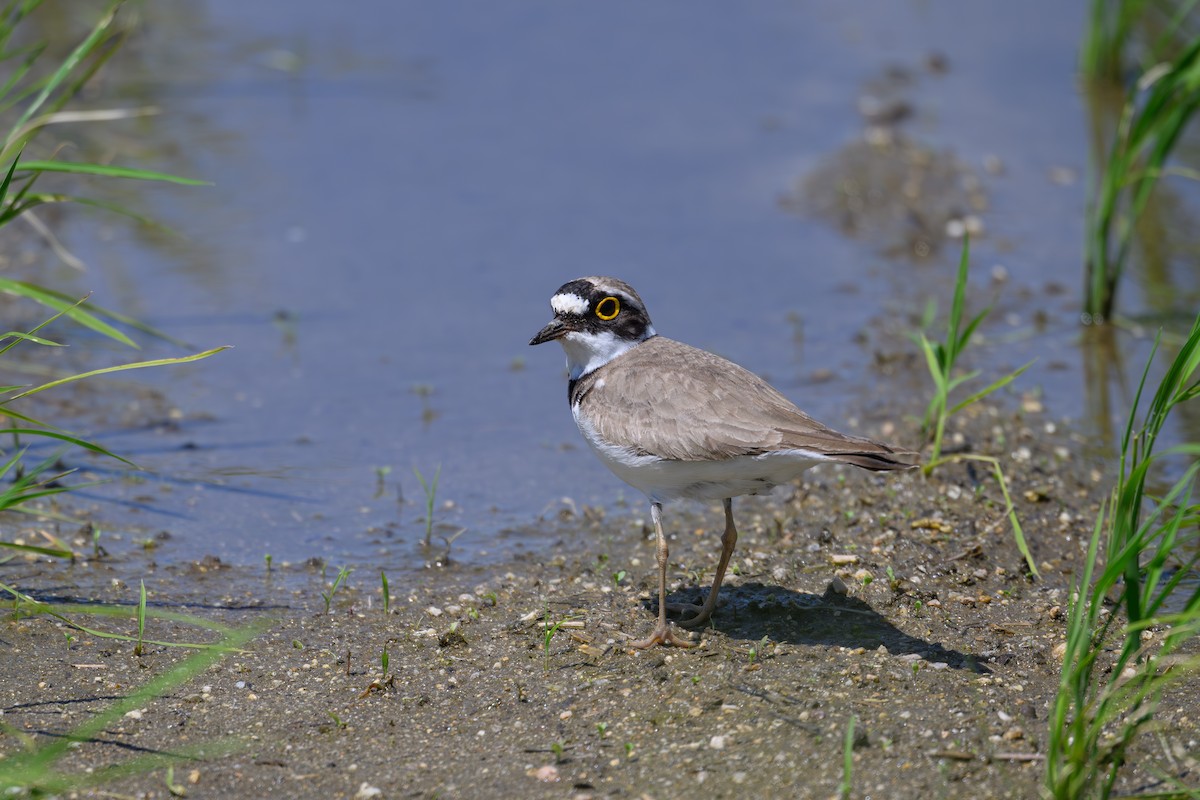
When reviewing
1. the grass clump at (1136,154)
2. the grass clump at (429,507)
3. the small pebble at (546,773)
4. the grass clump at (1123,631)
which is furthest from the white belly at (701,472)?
the grass clump at (1136,154)

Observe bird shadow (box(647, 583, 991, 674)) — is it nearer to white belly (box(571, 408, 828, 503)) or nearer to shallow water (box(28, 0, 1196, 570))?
white belly (box(571, 408, 828, 503))

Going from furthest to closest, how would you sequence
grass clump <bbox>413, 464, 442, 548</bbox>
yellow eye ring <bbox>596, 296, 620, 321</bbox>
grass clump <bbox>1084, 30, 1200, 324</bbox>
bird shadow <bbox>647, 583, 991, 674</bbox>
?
grass clump <bbox>1084, 30, 1200, 324</bbox>
grass clump <bbox>413, 464, 442, 548</bbox>
yellow eye ring <bbox>596, 296, 620, 321</bbox>
bird shadow <bbox>647, 583, 991, 674</bbox>

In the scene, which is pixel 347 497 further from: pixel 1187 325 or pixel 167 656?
pixel 1187 325

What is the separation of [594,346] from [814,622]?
162cm

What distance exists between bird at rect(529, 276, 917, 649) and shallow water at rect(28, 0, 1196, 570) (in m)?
1.27

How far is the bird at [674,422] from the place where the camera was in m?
5.36

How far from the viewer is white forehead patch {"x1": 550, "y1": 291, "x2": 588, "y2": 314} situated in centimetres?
621

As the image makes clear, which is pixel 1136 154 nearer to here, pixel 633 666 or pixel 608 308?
pixel 608 308

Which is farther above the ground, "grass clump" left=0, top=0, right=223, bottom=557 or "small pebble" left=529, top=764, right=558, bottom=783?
"grass clump" left=0, top=0, right=223, bottom=557

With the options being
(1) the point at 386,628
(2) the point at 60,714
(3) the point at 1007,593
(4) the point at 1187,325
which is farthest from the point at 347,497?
(4) the point at 1187,325

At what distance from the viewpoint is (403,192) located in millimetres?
11031

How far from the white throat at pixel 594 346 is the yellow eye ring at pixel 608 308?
0.25 ft

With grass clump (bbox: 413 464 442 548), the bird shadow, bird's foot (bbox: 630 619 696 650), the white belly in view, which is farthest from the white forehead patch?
bird's foot (bbox: 630 619 696 650)

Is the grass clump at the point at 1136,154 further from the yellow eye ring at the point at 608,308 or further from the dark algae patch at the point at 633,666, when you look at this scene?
the yellow eye ring at the point at 608,308
